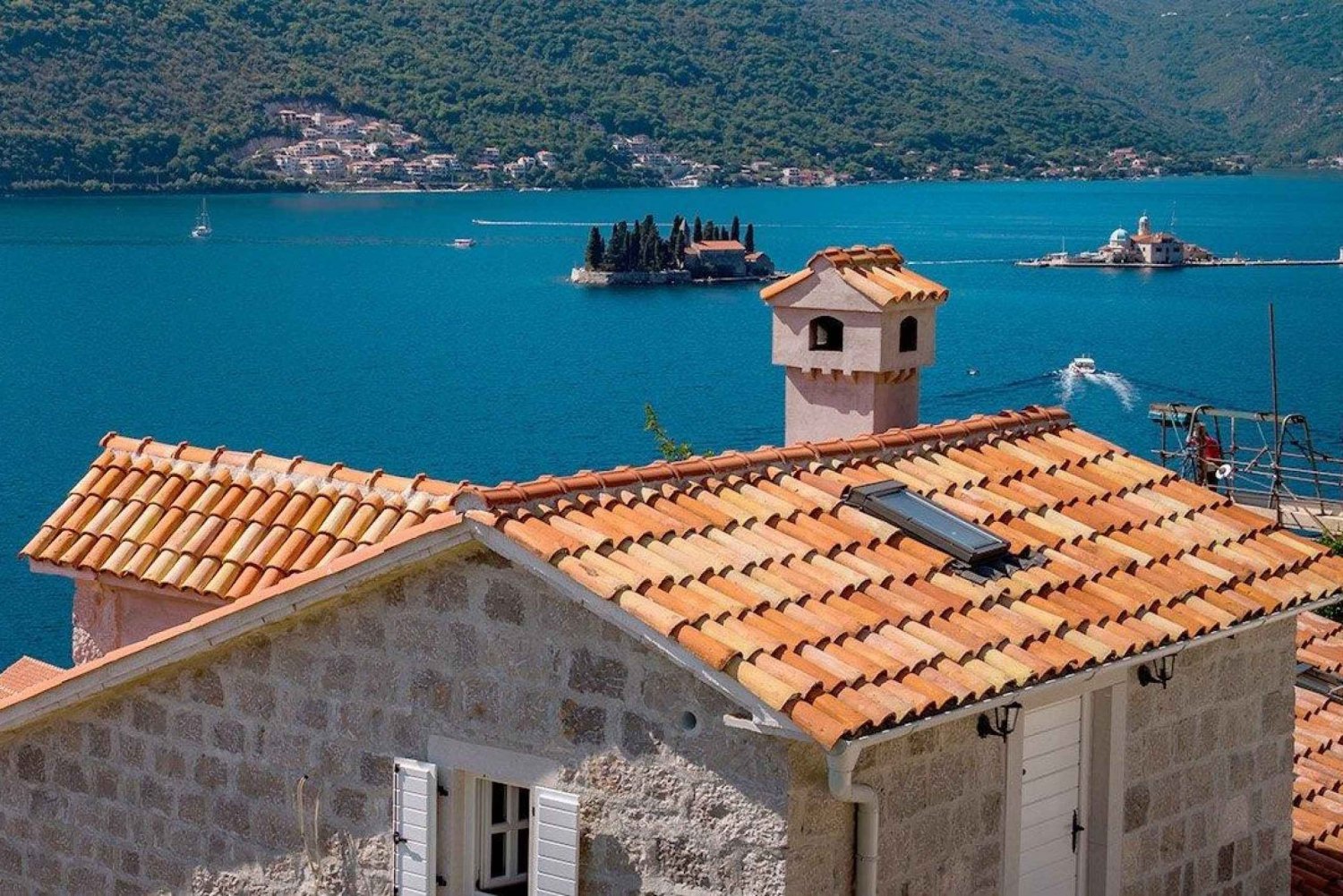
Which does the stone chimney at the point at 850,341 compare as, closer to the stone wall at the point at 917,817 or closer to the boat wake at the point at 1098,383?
the stone wall at the point at 917,817

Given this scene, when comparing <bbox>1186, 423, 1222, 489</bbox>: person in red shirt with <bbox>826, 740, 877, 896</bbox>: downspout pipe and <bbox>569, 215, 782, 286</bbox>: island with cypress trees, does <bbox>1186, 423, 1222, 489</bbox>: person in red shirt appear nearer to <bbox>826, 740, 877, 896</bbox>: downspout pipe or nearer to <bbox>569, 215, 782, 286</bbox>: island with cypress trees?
<bbox>826, 740, 877, 896</bbox>: downspout pipe

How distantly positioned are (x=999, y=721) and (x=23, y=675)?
163 inches

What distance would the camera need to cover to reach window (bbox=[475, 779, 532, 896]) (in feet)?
18.0

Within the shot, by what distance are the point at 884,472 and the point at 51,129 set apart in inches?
7461

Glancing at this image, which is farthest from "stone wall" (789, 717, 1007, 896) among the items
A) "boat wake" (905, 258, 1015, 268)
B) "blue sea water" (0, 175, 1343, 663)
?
"boat wake" (905, 258, 1015, 268)

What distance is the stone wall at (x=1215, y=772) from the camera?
6.27 metres

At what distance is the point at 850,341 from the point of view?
796cm

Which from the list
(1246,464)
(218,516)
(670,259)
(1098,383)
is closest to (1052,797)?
(218,516)

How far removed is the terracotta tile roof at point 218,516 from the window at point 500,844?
1.54 m

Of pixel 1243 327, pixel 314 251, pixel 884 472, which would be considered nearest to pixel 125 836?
pixel 884 472

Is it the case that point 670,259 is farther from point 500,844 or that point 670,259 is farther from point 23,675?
point 500,844

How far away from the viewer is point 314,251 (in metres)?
142

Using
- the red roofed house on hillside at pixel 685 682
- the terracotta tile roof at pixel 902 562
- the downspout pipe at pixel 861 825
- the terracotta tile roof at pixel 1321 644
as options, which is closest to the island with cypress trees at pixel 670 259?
the terracotta tile roof at pixel 1321 644

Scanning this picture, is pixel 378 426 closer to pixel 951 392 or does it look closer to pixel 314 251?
pixel 951 392
